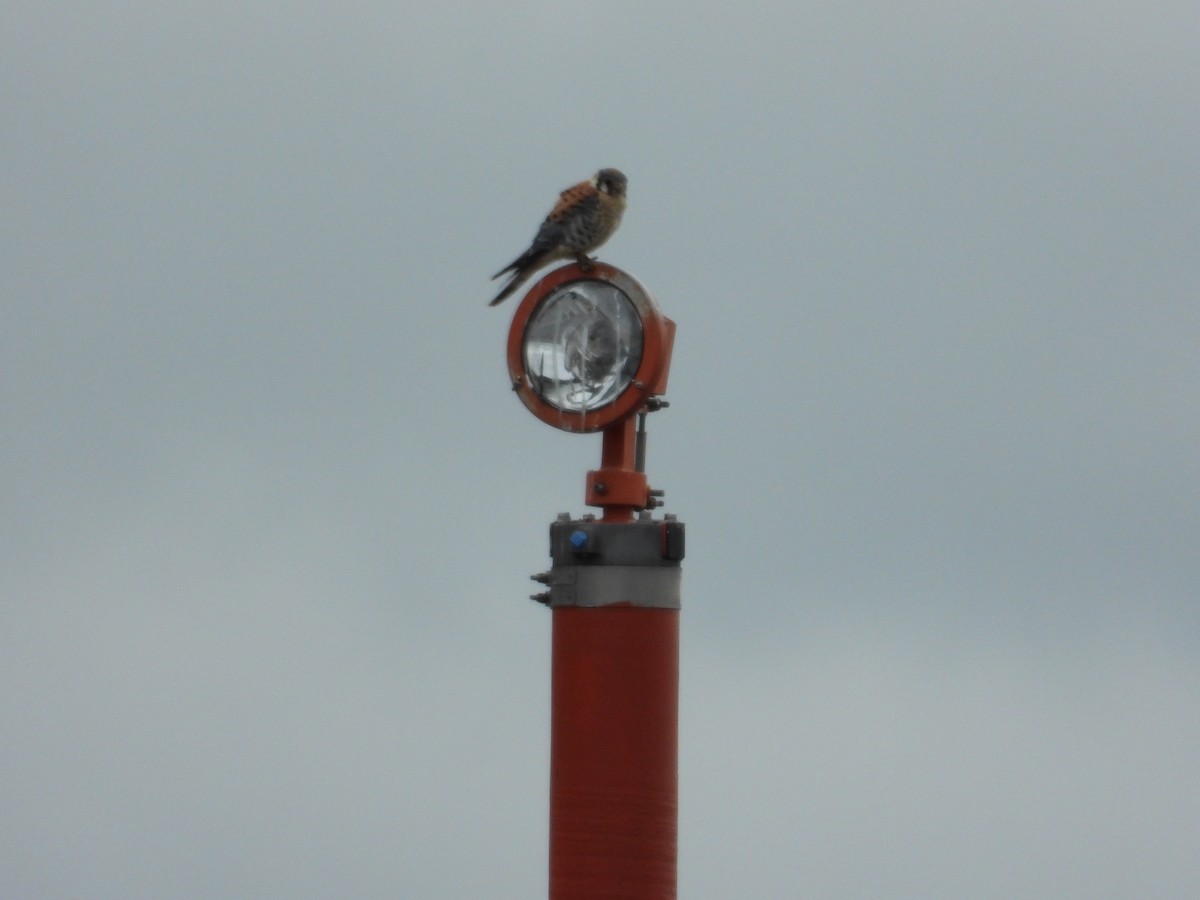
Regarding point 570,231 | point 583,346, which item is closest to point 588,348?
point 583,346

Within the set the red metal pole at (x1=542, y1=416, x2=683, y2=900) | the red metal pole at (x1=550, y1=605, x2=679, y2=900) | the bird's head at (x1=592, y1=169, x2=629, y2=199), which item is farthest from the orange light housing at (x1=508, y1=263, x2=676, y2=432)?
the bird's head at (x1=592, y1=169, x2=629, y2=199)

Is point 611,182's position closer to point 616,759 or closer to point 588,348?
point 588,348

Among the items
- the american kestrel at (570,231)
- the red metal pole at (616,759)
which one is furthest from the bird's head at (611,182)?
the red metal pole at (616,759)

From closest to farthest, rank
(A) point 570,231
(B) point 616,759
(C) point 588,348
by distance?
(B) point 616,759, (C) point 588,348, (A) point 570,231

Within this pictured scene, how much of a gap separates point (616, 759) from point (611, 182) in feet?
12.1

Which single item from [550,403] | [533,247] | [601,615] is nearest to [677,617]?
[601,615]

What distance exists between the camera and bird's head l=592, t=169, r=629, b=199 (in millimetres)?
9898

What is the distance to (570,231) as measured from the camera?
30.3 feet

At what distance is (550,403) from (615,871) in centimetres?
193

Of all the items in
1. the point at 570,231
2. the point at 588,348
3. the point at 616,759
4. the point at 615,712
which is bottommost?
the point at 616,759

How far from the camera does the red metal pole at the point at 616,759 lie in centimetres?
749

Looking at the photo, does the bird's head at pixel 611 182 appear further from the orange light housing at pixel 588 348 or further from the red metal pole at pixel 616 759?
the red metal pole at pixel 616 759

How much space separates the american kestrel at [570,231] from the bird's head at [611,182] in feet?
0.37

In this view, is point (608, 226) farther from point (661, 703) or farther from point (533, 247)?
point (661, 703)
